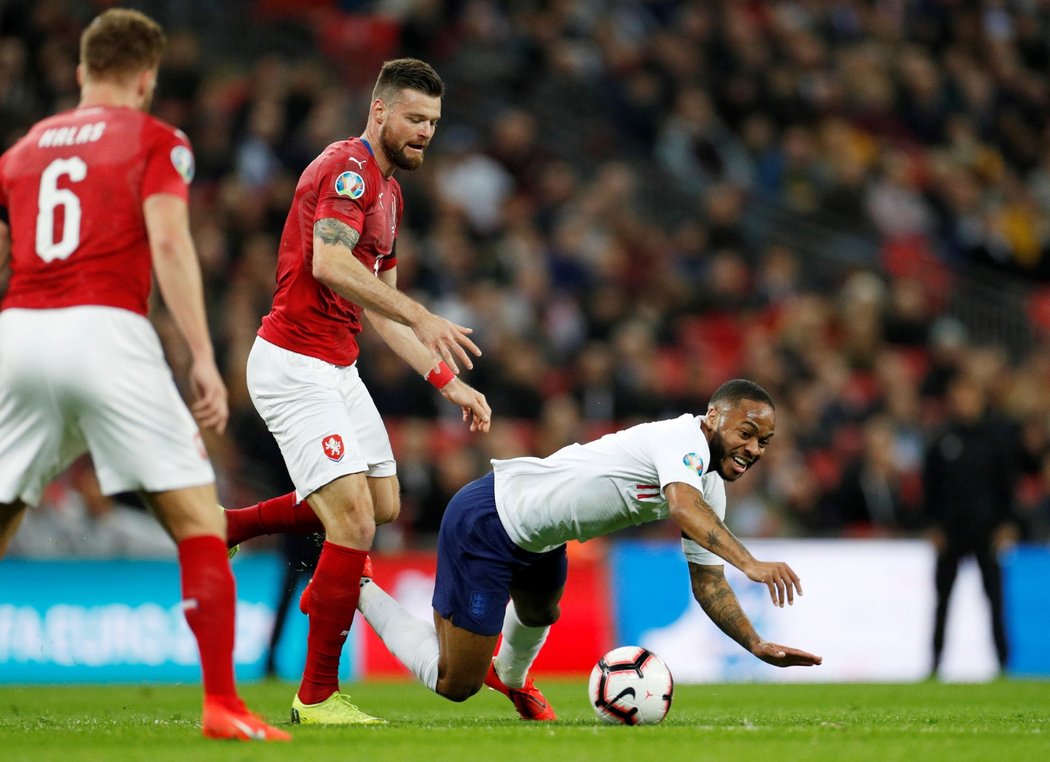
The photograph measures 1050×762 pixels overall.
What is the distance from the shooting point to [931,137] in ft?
68.4

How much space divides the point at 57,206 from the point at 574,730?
285cm

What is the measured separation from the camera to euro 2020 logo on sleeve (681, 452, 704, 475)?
21.4ft

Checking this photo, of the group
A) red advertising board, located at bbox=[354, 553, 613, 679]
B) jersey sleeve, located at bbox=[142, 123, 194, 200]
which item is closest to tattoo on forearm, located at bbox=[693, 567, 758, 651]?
jersey sleeve, located at bbox=[142, 123, 194, 200]

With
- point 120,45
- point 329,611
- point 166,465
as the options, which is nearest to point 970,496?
point 329,611

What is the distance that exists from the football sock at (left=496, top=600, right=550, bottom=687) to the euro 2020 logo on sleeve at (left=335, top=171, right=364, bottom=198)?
210 cm

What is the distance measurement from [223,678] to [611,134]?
14.8 meters

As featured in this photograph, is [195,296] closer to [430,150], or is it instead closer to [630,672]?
[630,672]

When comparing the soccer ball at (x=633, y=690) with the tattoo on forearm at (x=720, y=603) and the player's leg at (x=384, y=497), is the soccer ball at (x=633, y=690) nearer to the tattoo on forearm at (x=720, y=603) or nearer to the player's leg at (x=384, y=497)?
the tattoo on forearm at (x=720, y=603)

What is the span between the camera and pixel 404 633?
731 centimetres

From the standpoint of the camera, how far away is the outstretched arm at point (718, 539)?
5945 millimetres

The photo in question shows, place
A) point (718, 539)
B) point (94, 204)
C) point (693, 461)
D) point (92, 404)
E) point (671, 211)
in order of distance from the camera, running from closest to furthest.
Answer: point (92, 404), point (94, 204), point (718, 539), point (693, 461), point (671, 211)

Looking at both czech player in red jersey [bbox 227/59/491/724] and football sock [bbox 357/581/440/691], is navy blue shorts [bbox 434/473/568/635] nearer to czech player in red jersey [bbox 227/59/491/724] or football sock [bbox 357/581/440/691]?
football sock [bbox 357/581/440/691]

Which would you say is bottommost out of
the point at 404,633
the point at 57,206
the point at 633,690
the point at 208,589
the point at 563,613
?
the point at 563,613

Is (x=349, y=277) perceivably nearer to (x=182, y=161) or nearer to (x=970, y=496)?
(x=182, y=161)
